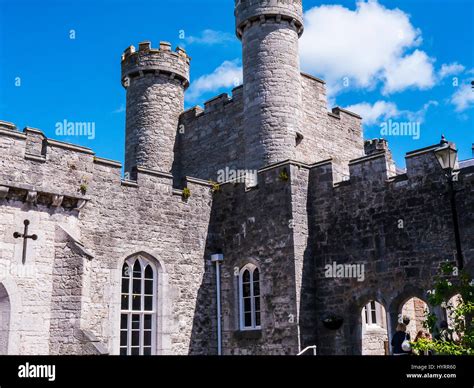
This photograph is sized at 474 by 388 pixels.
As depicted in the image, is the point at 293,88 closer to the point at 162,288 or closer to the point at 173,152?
the point at 173,152

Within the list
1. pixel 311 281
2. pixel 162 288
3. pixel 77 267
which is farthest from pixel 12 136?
pixel 311 281

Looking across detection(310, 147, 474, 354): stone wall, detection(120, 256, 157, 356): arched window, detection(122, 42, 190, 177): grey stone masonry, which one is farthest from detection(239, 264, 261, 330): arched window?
detection(122, 42, 190, 177): grey stone masonry

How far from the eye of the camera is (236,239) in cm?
1647

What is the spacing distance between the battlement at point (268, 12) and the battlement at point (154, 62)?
4.20 m

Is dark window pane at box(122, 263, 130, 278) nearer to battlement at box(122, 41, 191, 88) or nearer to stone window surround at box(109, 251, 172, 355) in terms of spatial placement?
stone window surround at box(109, 251, 172, 355)

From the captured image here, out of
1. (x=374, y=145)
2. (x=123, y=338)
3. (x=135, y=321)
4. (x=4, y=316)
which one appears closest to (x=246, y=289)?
(x=135, y=321)

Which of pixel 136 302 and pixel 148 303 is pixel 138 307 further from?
pixel 148 303

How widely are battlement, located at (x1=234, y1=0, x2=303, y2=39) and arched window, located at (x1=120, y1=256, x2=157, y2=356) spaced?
29.6 feet

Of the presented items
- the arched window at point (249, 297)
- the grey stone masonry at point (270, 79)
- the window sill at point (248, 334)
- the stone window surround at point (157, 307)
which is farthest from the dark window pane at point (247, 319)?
the grey stone masonry at point (270, 79)

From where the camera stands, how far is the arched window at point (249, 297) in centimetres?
1570

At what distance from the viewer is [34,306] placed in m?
12.4

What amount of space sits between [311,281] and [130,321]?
16.4 feet

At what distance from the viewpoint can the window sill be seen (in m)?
15.2

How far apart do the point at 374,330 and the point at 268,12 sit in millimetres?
10794
